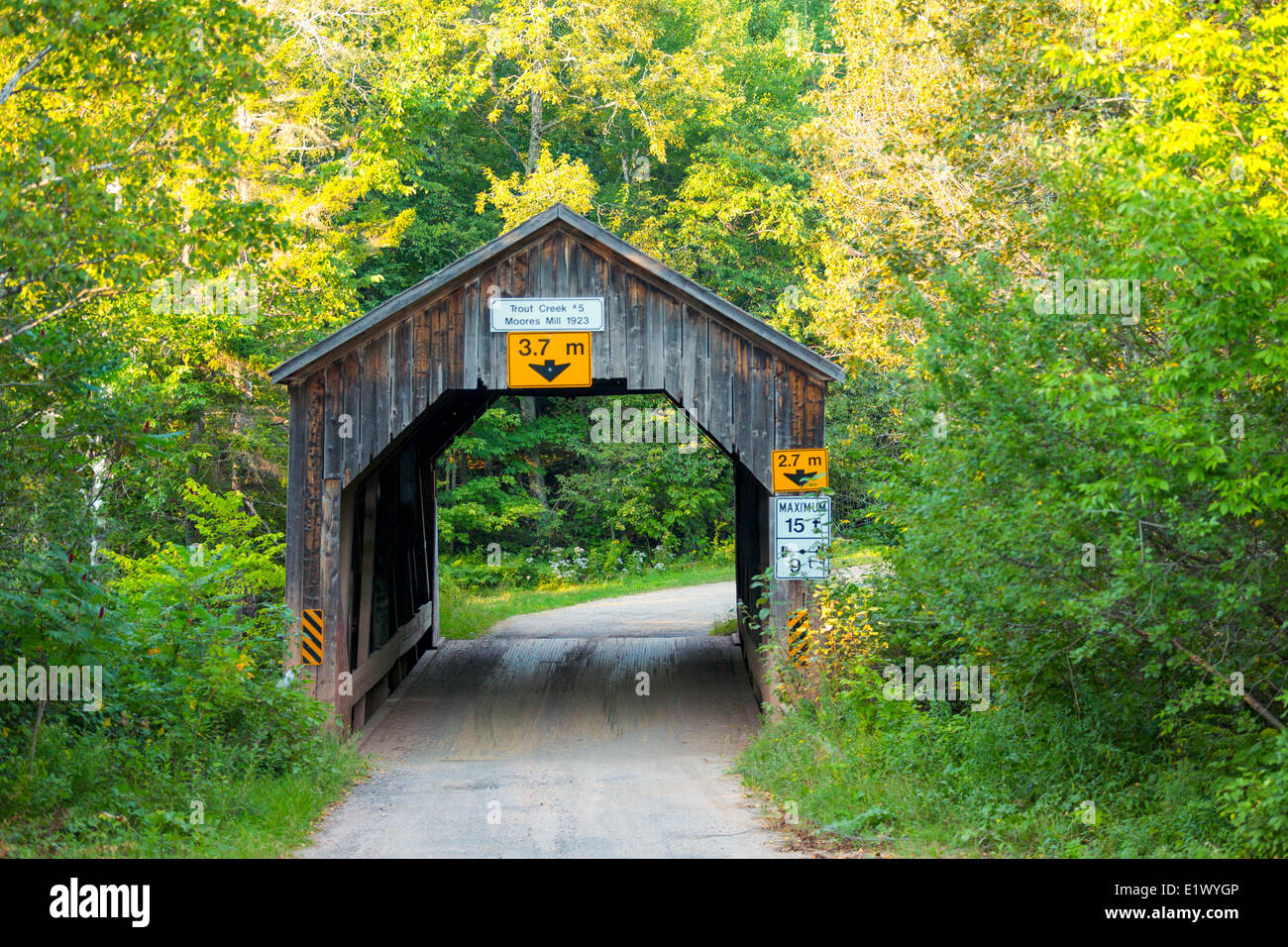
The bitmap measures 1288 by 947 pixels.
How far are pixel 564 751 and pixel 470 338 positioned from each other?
4.16 metres

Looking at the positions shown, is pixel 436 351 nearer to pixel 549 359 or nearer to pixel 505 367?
pixel 505 367

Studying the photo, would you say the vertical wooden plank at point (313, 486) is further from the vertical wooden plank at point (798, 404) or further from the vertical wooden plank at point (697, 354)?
the vertical wooden plank at point (798, 404)

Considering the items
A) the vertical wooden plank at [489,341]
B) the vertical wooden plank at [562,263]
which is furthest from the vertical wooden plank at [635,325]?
the vertical wooden plank at [489,341]

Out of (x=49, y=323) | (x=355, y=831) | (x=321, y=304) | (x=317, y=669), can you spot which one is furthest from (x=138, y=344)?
(x=355, y=831)

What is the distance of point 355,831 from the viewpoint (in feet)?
28.8

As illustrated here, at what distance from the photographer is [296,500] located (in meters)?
12.2

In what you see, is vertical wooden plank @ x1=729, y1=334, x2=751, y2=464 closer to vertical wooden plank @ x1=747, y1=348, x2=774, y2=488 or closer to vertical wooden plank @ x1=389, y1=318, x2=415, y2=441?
vertical wooden plank @ x1=747, y1=348, x2=774, y2=488

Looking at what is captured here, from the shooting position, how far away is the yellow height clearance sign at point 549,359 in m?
12.4

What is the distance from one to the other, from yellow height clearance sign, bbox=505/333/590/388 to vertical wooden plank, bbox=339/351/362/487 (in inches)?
58.5

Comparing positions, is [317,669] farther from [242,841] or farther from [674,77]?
[674,77]

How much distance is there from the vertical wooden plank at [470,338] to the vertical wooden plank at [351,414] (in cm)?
103

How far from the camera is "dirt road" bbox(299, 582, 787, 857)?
27.9 feet

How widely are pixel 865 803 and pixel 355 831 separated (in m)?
3.58

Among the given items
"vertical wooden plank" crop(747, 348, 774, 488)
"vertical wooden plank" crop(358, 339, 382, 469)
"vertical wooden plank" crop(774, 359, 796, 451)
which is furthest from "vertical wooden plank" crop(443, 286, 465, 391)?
"vertical wooden plank" crop(774, 359, 796, 451)
